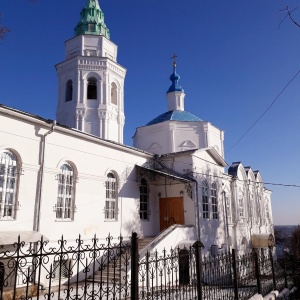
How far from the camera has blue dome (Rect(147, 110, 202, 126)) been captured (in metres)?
22.1

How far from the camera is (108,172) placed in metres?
13.2

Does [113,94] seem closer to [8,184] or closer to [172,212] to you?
[172,212]

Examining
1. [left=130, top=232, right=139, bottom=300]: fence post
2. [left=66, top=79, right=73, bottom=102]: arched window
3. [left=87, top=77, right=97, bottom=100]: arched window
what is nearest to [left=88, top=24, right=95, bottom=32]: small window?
[left=87, top=77, right=97, bottom=100]: arched window

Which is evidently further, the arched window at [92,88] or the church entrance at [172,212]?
the arched window at [92,88]

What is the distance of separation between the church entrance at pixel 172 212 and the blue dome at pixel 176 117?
7.71 m

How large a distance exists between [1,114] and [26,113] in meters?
0.79

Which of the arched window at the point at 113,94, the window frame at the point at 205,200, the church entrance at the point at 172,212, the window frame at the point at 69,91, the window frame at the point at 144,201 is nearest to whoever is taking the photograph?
the window frame at the point at 144,201

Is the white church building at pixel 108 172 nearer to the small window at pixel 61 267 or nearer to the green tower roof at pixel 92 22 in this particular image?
the green tower roof at pixel 92 22

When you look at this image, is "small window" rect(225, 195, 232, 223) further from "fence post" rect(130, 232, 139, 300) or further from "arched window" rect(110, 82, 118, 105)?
"fence post" rect(130, 232, 139, 300)

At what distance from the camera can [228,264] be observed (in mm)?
7613

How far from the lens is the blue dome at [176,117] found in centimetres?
2209

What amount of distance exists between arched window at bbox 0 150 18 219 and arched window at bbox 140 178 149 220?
22.3ft

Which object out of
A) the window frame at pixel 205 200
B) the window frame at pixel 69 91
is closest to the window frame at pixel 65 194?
the window frame at pixel 205 200

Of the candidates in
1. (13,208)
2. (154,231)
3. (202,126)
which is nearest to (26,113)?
(13,208)
